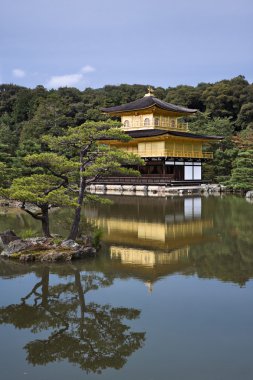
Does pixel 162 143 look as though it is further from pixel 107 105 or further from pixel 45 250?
pixel 107 105

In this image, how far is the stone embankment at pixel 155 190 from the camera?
3056 cm

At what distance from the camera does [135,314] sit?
21.9 ft

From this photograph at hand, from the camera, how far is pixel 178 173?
34.5 m

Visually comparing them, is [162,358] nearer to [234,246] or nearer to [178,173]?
[234,246]

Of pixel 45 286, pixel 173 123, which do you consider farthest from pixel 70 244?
pixel 173 123

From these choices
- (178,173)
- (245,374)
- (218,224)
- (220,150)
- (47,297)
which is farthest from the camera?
(220,150)

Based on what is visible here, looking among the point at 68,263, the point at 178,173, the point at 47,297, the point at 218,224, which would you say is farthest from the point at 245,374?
the point at 178,173

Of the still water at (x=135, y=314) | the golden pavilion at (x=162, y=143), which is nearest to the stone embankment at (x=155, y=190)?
the golden pavilion at (x=162, y=143)

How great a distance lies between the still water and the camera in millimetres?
5125

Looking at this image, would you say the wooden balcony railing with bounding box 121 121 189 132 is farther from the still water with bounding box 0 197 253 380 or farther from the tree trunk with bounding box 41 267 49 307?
the tree trunk with bounding box 41 267 49 307

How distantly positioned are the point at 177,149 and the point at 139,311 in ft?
93.4

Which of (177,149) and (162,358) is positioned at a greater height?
(177,149)

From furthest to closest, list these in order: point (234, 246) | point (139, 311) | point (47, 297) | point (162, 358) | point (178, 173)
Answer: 1. point (178, 173)
2. point (234, 246)
3. point (47, 297)
4. point (139, 311)
5. point (162, 358)

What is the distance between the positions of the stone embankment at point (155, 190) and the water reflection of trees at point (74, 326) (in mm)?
21964
